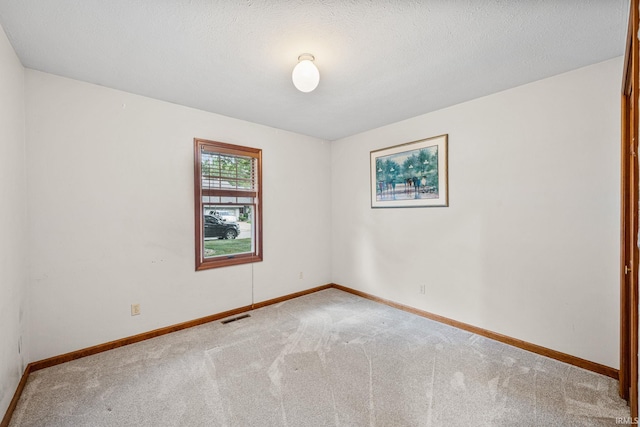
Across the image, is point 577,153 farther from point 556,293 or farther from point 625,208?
point 556,293

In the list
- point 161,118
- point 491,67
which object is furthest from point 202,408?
point 491,67

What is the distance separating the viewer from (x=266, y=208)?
3.86 metres

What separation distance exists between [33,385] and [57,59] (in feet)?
7.93

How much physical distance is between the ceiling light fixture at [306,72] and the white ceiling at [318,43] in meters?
0.08

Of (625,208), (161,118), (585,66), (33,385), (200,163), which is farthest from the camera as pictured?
(200,163)

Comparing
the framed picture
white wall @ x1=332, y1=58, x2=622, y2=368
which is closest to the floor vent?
white wall @ x1=332, y1=58, x2=622, y2=368

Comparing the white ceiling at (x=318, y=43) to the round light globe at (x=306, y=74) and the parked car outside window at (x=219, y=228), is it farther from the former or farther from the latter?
the parked car outside window at (x=219, y=228)

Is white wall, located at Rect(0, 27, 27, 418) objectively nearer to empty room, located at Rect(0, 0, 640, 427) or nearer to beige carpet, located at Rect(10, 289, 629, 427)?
empty room, located at Rect(0, 0, 640, 427)

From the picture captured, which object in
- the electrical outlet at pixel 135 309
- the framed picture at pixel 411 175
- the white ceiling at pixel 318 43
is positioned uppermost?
the white ceiling at pixel 318 43

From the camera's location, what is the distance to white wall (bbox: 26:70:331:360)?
2.36 metres

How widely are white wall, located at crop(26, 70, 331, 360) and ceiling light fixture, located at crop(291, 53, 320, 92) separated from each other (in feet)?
5.45

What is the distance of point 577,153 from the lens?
91.7 inches

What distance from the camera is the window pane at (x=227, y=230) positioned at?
135 inches

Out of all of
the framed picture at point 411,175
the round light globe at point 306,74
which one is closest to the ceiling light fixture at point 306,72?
the round light globe at point 306,74
